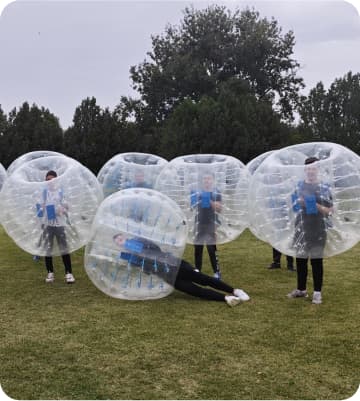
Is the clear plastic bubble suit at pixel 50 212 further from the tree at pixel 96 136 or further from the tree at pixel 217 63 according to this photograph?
the tree at pixel 217 63

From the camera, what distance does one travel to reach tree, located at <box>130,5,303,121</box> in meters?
32.3

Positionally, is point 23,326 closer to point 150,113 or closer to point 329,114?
point 329,114

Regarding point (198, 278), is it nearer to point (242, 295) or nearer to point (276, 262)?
point (242, 295)

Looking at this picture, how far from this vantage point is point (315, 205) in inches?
204

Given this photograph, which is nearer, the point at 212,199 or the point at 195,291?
the point at 195,291

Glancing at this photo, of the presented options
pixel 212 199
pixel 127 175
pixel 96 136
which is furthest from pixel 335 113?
pixel 212 199

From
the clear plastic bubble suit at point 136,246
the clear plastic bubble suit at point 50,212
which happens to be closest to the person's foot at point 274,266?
the clear plastic bubble suit at point 136,246

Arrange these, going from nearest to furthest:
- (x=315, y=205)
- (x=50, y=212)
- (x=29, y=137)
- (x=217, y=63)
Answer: (x=315, y=205), (x=50, y=212), (x=29, y=137), (x=217, y=63)

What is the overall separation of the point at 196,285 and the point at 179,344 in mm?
1431

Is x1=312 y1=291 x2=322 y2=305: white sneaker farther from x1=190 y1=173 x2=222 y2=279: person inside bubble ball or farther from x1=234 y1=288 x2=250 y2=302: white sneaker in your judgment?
x1=190 y1=173 x2=222 y2=279: person inside bubble ball

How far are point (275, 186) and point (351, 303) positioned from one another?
160 centimetres

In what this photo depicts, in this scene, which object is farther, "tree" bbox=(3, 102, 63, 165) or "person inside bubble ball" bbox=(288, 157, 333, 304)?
"tree" bbox=(3, 102, 63, 165)

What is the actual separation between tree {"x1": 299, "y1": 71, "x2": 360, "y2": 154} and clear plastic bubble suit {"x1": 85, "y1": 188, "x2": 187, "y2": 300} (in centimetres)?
1502

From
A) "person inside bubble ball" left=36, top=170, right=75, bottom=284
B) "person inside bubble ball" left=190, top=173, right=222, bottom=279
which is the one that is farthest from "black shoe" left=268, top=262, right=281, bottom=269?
"person inside bubble ball" left=36, top=170, right=75, bottom=284
